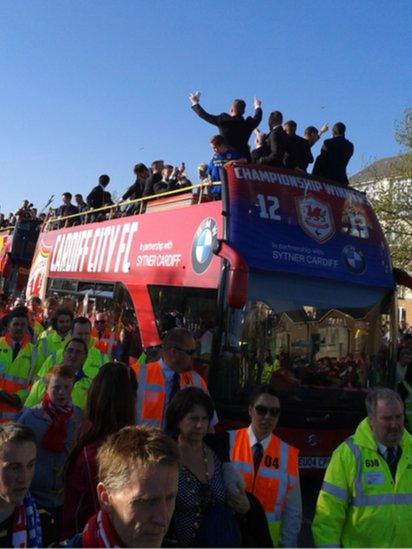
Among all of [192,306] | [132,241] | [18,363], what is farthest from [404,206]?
[18,363]

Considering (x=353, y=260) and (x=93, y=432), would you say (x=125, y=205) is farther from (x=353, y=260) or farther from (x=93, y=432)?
(x=93, y=432)

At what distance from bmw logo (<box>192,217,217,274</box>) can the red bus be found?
17mm

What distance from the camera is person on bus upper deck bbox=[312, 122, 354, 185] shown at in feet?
31.3

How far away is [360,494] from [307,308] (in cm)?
409

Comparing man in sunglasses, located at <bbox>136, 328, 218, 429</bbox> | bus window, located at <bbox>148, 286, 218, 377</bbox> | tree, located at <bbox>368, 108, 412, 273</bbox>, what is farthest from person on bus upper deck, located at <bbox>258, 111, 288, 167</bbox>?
tree, located at <bbox>368, 108, 412, 273</bbox>

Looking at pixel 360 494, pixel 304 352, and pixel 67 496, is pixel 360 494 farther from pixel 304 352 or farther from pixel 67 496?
pixel 304 352

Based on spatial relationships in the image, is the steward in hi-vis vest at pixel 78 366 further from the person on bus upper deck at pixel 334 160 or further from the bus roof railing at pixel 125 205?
the person on bus upper deck at pixel 334 160

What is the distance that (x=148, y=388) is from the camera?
5090 mm

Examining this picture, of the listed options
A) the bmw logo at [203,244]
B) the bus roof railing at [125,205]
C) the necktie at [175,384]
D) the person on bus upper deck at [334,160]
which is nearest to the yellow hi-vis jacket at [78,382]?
the necktie at [175,384]

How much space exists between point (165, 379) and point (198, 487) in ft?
6.76

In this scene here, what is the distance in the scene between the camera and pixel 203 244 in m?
7.97

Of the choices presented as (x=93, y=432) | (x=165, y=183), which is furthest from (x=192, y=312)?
(x=93, y=432)

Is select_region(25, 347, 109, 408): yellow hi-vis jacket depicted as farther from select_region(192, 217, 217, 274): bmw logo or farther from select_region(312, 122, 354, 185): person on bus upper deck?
select_region(312, 122, 354, 185): person on bus upper deck

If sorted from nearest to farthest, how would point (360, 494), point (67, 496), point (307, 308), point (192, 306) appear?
point (67, 496) → point (360, 494) → point (307, 308) → point (192, 306)
